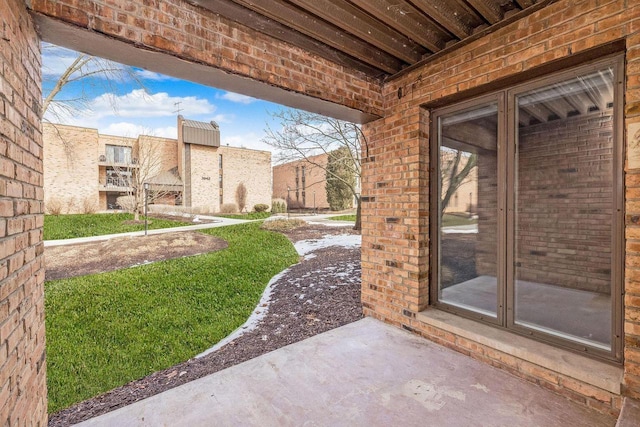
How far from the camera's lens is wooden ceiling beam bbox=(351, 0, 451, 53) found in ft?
6.43

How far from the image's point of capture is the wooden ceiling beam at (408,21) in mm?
1960

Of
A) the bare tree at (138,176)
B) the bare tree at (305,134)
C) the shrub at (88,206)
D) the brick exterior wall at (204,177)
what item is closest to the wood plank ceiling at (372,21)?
the bare tree at (305,134)

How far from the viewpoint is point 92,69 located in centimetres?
668

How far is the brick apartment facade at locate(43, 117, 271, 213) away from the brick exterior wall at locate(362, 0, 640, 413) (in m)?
12.5

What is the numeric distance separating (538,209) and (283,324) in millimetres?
3284

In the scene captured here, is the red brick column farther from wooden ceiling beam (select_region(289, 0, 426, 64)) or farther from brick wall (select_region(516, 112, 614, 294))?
brick wall (select_region(516, 112, 614, 294))

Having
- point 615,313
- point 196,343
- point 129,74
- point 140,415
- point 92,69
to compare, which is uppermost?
point 92,69

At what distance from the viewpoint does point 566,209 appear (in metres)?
2.52

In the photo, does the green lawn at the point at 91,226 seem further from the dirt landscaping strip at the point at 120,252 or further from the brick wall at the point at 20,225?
the brick wall at the point at 20,225

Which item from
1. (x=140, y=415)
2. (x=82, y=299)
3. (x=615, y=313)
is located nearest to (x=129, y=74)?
(x=82, y=299)

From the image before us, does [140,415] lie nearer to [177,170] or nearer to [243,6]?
[243,6]

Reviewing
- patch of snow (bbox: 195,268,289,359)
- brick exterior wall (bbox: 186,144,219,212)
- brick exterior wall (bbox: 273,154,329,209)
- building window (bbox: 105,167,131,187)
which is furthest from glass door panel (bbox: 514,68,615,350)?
brick exterior wall (bbox: 273,154,329,209)

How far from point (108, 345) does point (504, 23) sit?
17.5ft

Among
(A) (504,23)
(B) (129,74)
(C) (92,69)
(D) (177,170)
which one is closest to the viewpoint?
(A) (504,23)
